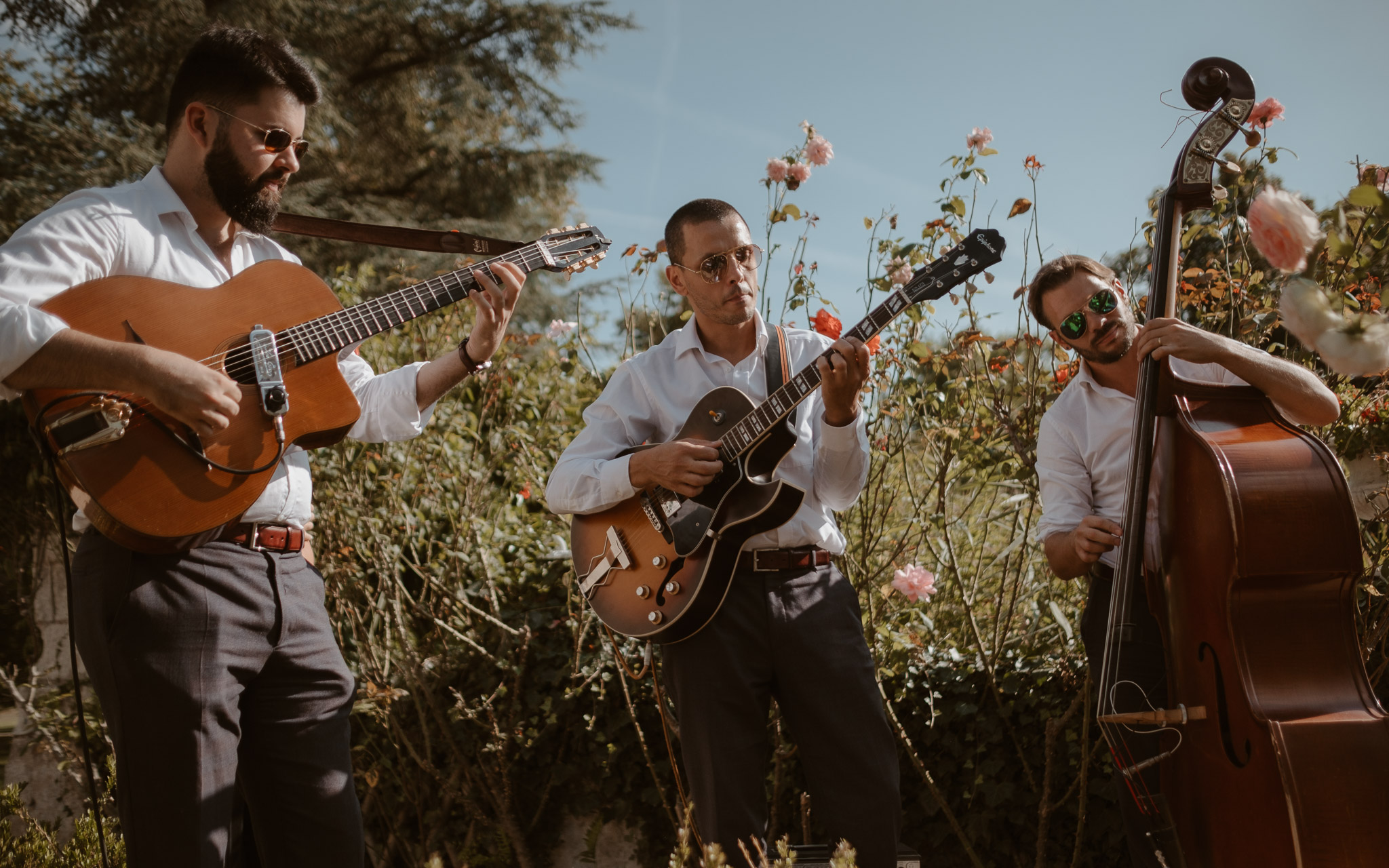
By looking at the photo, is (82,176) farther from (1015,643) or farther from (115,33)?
(1015,643)

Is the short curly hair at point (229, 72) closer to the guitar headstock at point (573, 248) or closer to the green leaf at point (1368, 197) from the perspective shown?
the guitar headstock at point (573, 248)

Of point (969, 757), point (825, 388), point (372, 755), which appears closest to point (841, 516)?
point (969, 757)

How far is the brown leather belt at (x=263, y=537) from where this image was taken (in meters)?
2.09

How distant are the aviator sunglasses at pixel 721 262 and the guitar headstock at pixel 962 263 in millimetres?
454

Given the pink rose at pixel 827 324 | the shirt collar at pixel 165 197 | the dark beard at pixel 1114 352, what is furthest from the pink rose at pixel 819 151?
the shirt collar at pixel 165 197

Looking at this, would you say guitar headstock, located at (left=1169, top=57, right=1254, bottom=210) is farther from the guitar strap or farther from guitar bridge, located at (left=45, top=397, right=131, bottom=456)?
guitar bridge, located at (left=45, top=397, right=131, bottom=456)

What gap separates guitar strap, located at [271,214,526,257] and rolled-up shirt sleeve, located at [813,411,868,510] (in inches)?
38.5

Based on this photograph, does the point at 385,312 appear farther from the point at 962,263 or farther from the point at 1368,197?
the point at 1368,197

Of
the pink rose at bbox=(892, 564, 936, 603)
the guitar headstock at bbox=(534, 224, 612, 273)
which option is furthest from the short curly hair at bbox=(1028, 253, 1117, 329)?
the guitar headstock at bbox=(534, 224, 612, 273)

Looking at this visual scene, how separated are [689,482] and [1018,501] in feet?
5.83

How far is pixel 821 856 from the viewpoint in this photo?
232 centimetres

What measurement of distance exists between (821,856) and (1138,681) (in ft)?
2.97

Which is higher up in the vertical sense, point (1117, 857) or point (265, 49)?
point (265, 49)

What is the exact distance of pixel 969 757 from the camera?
3297 mm
